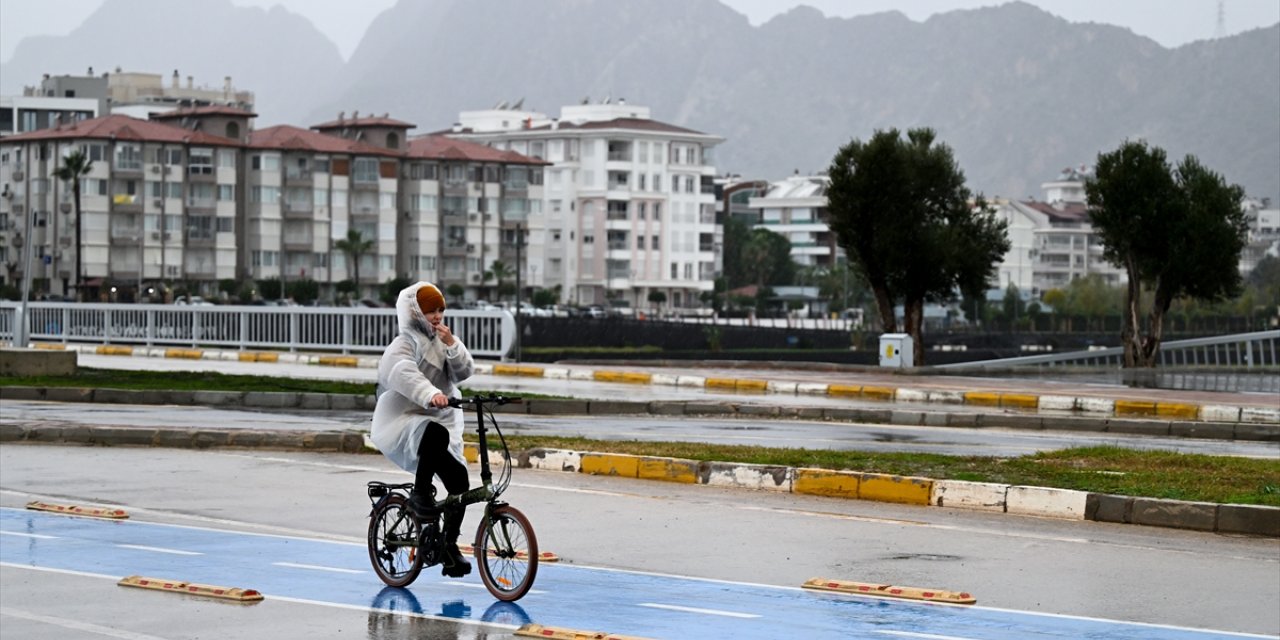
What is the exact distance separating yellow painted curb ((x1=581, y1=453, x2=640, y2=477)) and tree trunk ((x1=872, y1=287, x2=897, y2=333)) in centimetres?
3279

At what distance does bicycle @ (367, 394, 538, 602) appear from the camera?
376 inches

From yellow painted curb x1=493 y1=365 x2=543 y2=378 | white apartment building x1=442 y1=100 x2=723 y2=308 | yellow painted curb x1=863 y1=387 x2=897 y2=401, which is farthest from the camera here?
white apartment building x1=442 y1=100 x2=723 y2=308

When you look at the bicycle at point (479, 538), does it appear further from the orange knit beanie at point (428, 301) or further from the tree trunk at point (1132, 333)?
the tree trunk at point (1132, 333)

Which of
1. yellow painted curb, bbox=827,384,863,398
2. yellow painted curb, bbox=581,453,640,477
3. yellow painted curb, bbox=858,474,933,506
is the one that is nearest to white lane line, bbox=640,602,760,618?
yellow painted curb, bbox=858,474,933,506

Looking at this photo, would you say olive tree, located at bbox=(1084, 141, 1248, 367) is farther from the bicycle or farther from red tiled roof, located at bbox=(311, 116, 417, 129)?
red tiled roof, located at bbox=(311, 116, 417, 129)

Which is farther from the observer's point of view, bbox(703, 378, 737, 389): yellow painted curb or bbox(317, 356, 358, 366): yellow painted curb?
bbox(317, 356, 358, 366): yellow painted curb

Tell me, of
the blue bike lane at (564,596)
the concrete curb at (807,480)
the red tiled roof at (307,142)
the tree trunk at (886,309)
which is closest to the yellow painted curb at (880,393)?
the concrete curb at (807,480)

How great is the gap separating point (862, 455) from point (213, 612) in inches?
349

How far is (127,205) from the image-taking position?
11925 centimetres

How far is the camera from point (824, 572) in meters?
11.0

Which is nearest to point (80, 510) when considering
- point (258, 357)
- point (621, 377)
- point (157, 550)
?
point (157, 550)

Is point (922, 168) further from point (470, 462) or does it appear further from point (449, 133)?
point (449, 133)

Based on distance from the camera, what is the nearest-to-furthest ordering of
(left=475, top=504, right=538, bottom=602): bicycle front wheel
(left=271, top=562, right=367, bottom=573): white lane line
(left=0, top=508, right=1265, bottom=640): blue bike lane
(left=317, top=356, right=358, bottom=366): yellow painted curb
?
(left=0, top=508, right=1265, bottom=640): blue bike lane → (left=475, top=504, right=538, bottom=602): bicycle front wheel → (left=271, top=562, right=367, bottom=573): white lane line → (left=317, top=356, right=358, bottom=366): yellow painted curb

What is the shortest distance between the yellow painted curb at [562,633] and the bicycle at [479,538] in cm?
63
